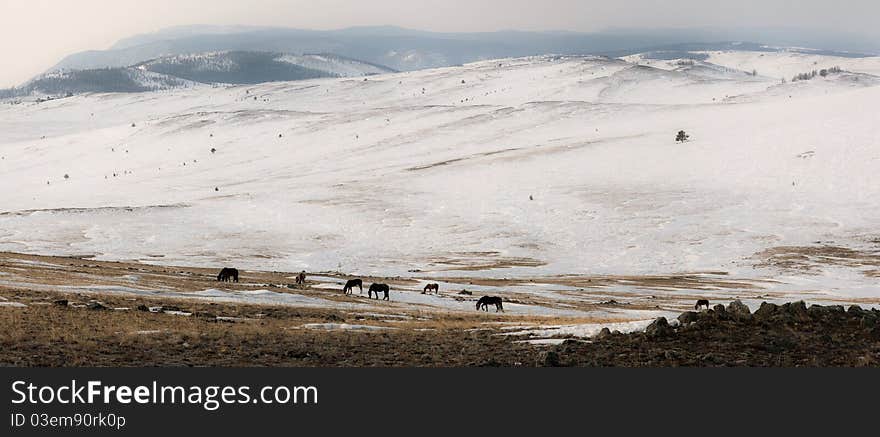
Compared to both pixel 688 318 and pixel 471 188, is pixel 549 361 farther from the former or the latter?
pixel 471 188

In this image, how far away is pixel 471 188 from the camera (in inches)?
4405

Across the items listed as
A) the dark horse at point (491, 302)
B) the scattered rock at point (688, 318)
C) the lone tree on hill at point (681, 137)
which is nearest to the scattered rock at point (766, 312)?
the scattered rock at point (688, 318)

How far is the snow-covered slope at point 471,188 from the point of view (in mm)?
77938

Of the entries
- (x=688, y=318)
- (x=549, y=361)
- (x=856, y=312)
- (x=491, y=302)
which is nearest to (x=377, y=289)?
(x=491, y=302)

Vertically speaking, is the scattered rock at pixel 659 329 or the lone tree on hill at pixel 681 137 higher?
the lone tree on hill at pixel 681 137

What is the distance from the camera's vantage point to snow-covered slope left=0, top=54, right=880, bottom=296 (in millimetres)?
77938

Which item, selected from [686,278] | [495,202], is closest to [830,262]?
[686,278]

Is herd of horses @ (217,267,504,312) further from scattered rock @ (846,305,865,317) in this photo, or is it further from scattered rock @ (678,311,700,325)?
scattered rock @ (846,305,865,317)

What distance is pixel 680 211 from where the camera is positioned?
3725 inches

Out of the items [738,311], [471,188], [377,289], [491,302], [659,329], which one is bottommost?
[491,302]

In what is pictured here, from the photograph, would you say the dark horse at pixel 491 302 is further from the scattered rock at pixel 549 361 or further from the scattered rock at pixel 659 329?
the scattered rock at pixel 549 361

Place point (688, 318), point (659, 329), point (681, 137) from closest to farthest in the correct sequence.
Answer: point (659, 329) < point (688, 318) < point (681, 137)

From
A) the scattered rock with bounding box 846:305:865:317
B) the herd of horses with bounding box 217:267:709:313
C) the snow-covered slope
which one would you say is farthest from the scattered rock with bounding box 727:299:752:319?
the snow-covered slope

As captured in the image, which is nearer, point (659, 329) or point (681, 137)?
point (659, 329)
